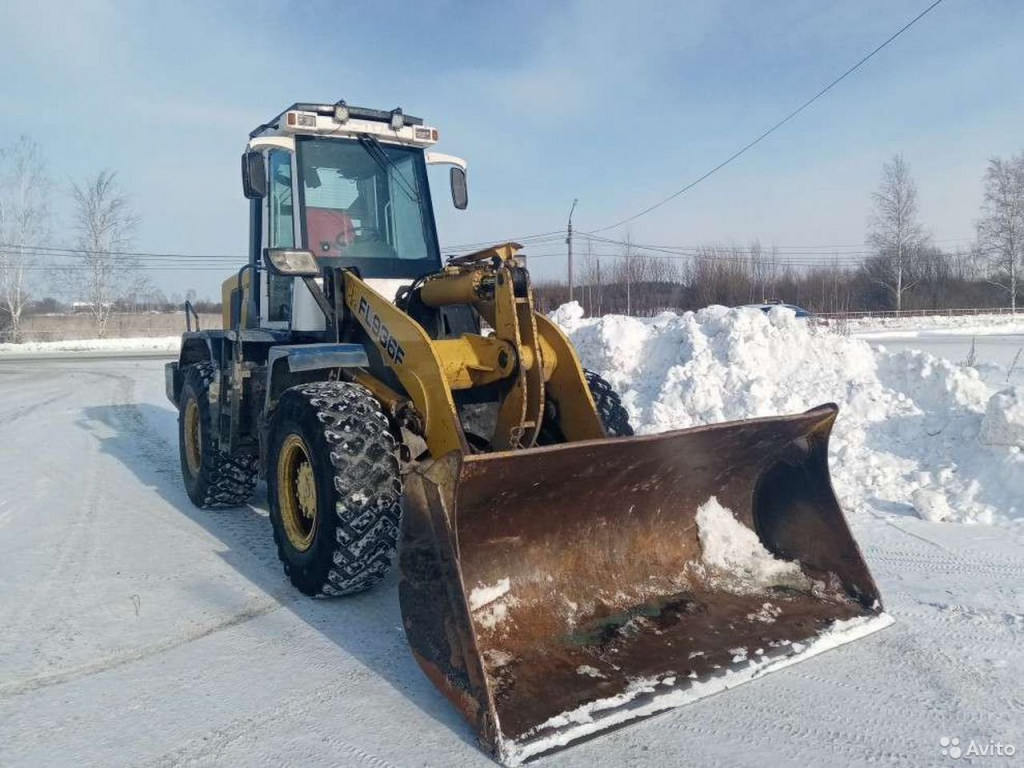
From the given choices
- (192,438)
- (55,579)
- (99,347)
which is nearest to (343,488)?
(55,579)

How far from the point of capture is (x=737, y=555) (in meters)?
4.28

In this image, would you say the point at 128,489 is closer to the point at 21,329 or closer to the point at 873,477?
the point at 873,477

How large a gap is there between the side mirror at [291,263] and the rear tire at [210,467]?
1.86 meters

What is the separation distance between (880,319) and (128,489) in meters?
39.0

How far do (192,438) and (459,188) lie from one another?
3.24m

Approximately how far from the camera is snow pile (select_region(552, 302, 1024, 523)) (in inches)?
236

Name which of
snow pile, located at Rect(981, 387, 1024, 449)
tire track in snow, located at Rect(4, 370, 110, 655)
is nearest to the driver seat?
tire track in snow, located at Rect(4, 370, 110, 655)

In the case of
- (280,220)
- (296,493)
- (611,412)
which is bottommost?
(296,493)

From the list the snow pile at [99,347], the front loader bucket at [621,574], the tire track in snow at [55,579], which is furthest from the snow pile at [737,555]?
the snow pile at [99,347]

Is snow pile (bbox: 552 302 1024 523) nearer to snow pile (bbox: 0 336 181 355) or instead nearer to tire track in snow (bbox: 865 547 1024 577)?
tire track in snow (bbox: 865 547 1024 577)

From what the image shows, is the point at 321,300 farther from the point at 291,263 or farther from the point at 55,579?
the point at 55,579

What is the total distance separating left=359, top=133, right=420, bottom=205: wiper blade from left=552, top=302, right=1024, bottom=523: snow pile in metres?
3.71

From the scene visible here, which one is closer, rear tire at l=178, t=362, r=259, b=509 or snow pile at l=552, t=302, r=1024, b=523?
snow pile at l=552, t=302, r=1024, b=523

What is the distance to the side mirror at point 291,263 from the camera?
15.9 feet
